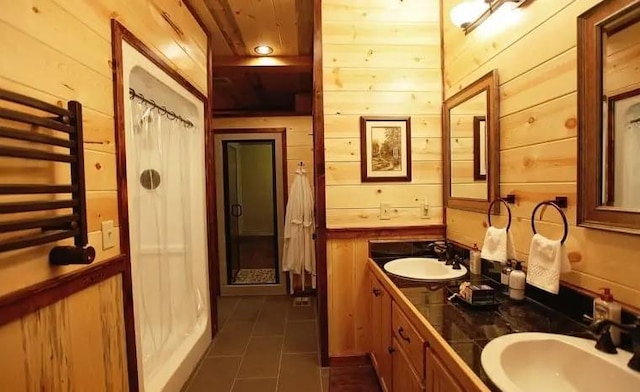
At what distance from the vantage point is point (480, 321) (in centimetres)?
128

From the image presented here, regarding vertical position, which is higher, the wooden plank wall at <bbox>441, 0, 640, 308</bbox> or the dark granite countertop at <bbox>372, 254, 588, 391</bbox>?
the wooden plank wall at <bbox>441, 0, 640, 308</bbox>

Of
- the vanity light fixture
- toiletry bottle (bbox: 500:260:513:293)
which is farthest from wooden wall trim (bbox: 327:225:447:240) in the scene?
the vanity light fixture

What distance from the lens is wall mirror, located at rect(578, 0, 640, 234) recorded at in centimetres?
104

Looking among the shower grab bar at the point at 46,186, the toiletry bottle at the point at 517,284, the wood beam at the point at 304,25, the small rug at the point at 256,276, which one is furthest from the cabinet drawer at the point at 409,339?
the small rug at the point at 256,276

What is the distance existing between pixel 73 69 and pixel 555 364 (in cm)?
197

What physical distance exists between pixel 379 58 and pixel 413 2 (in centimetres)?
47

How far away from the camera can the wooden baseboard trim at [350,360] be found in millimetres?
2494

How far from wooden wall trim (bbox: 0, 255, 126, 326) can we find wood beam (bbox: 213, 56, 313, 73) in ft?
8.35

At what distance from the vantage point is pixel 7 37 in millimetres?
971

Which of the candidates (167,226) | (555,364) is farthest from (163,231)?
Answer: (555,364)

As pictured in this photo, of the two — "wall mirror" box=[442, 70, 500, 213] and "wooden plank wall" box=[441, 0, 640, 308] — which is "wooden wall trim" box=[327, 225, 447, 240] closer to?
"wall mirror" box=[442, 70, 500, 213]

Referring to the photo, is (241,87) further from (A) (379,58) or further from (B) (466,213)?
(B) (466,213)

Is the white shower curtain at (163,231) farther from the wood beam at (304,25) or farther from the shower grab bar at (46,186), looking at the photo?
the wood beam at (304,25)

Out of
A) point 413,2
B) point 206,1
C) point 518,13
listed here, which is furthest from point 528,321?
point 206,1
